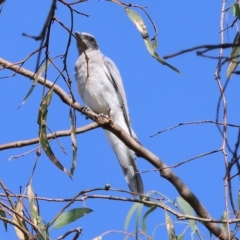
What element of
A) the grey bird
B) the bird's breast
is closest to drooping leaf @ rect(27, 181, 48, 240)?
the grey bird

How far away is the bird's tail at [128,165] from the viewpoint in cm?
361

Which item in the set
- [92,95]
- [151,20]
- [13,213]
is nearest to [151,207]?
[13,213]

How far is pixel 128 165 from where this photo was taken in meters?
3.90

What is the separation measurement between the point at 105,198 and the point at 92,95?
91.2 inches

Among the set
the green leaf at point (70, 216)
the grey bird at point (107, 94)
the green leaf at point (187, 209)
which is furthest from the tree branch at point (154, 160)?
the grey bird at point (107, 94)

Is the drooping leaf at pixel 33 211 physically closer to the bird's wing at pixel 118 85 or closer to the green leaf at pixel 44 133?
the green leaf at pixel 44 133

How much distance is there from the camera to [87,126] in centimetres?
269

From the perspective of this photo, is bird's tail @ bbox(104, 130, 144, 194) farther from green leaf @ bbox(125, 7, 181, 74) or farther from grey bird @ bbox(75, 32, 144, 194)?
green leaf @ bbox(125, 7, 181, 74)

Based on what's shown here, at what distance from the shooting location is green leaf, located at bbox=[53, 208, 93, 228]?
6.35 ft

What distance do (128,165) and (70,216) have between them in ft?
6.40

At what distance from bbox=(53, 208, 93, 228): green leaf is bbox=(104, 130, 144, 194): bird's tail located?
1.50 metres

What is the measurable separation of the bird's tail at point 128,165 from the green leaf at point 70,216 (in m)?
1.50

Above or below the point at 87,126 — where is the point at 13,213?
below

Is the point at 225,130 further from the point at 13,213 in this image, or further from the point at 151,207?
the point at 13,213
